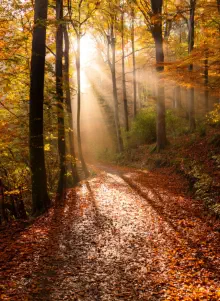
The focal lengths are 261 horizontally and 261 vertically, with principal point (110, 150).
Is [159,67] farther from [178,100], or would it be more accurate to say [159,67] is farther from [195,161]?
[178,100]

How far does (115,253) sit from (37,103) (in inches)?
190

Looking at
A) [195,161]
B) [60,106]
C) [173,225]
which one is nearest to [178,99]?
[195,161]

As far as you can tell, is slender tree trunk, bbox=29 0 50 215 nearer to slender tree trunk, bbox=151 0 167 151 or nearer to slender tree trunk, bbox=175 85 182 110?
slender tree trunk, bbox=151 0 167 151

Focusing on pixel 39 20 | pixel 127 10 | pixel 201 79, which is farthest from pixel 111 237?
pixel 127 10

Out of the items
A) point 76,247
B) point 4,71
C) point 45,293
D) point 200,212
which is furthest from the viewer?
point 4,71

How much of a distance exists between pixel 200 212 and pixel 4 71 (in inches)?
291

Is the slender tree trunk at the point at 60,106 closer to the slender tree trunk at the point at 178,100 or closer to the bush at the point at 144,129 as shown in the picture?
the bush at the point at 144,129

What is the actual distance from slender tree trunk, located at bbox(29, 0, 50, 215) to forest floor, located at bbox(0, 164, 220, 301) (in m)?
0.96

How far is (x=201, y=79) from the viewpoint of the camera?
10867mm

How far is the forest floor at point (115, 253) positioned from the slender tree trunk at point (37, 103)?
3.15ft

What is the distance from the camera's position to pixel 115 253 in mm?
5426

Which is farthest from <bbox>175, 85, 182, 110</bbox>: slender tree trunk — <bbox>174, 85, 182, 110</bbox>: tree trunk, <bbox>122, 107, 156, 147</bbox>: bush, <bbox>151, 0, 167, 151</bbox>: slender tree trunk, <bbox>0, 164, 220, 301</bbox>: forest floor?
<bbox>0, 164, 220, 301</bbox>: forest floor

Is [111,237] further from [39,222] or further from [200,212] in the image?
[200,212]

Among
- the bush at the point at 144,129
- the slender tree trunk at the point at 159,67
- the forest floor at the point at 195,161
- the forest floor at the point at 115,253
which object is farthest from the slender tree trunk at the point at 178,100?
the forest floor at the point at 115,253
